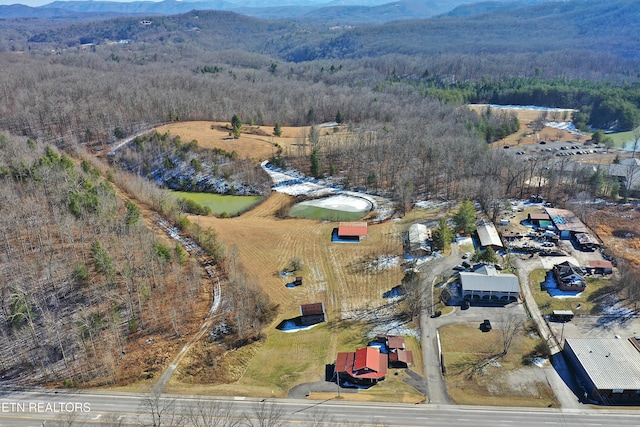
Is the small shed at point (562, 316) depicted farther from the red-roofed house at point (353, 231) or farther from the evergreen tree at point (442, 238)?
the red-roofed house at point (353, 231)

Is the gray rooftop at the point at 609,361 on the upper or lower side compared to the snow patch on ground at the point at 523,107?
lower

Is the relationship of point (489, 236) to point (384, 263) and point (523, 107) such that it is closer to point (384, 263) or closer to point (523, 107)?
point (384, 263)

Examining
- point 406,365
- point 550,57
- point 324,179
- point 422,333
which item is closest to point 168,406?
point 406,365

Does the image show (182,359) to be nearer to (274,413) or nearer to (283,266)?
(274,413)

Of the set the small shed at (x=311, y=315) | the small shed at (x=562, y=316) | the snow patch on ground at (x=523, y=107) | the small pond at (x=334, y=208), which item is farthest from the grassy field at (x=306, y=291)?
the snow patch on ground at (x=523, y=107)

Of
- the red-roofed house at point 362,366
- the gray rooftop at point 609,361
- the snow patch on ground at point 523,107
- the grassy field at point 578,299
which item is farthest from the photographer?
the snow patch on ground at point 523,107

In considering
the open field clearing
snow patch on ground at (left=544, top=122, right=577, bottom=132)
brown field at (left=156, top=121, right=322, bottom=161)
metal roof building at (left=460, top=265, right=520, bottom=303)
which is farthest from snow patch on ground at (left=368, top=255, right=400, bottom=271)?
snow patch on ground at (left=544, top=122, right=577, bottom=132)

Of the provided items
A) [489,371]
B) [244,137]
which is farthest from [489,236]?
[244,137]
